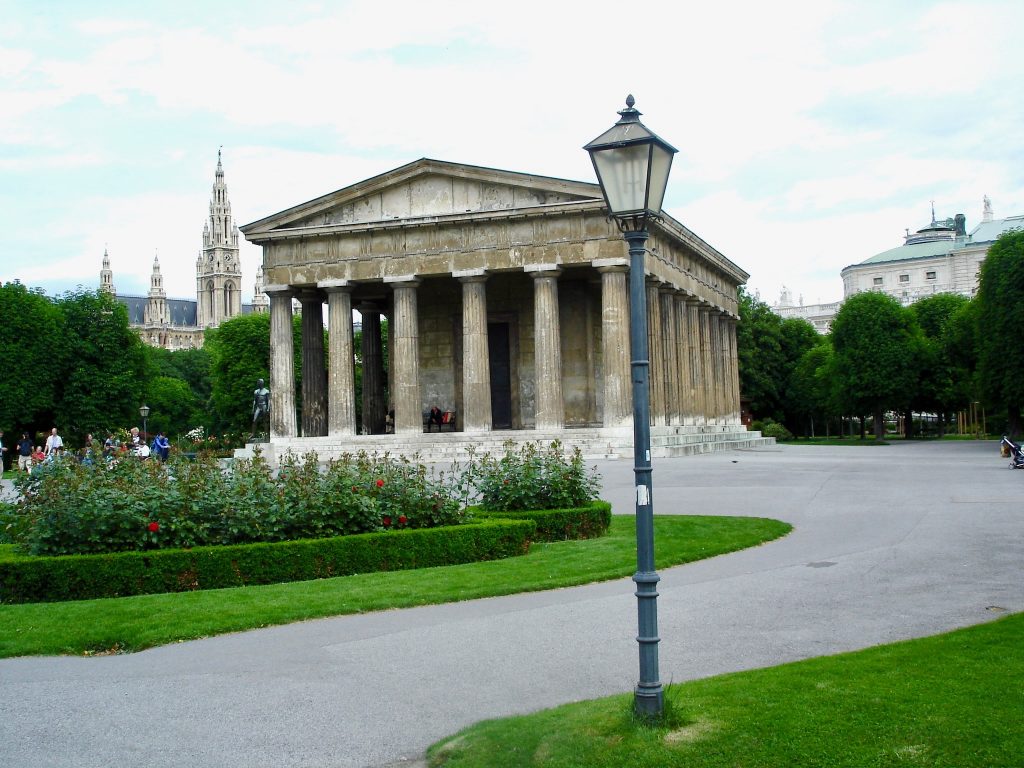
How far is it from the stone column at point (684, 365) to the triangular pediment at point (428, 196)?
41.6 ft

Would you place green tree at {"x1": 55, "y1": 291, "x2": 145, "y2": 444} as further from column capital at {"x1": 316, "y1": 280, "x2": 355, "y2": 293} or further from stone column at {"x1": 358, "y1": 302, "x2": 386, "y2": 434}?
column capital at {"x1": 316, "y1": 280, "x2": 355, "y2": 293}

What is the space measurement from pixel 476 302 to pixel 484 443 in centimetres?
687

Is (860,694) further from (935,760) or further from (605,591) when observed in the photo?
(605,591)

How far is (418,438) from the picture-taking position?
4959cm

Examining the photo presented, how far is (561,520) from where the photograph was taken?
66.1 feet

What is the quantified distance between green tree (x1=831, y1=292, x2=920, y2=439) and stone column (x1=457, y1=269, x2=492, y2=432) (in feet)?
140

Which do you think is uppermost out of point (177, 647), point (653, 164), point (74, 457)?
point (653, 164)

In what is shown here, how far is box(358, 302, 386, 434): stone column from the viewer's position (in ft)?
193

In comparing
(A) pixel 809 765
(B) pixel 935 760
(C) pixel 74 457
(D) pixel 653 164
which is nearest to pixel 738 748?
(A) pixel 809 765

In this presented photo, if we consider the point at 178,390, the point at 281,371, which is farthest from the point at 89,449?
the point at 178,390

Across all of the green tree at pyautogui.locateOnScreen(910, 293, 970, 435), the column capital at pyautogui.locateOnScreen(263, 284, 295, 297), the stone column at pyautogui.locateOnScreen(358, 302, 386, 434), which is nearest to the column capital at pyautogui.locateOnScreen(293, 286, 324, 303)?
the column capital at pyautogui.locateOnScreen(263, 284, 295, 297)

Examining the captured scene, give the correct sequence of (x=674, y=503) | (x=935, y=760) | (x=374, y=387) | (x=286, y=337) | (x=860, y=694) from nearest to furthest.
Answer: (x=935, y=760) → (x=860, y=694) → (x=674, y=503) → (x=286, y=337) → (x=374, y=387)

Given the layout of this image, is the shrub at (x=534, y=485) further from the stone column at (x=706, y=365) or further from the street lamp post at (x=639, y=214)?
the stone column at (x=706, y=365)

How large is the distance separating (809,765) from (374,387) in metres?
53.5
